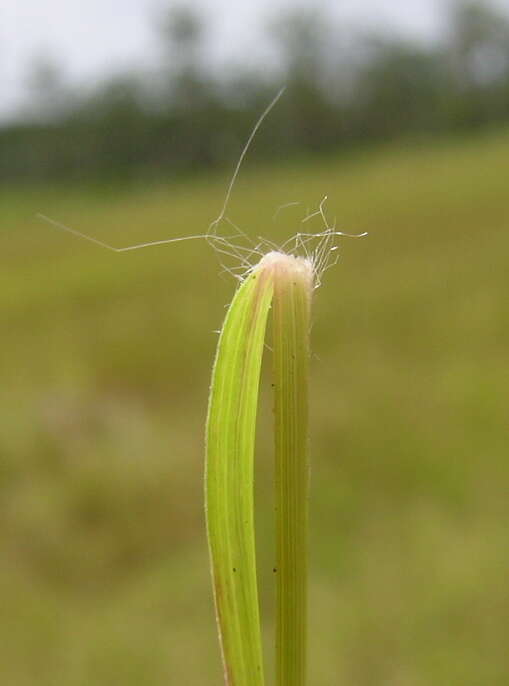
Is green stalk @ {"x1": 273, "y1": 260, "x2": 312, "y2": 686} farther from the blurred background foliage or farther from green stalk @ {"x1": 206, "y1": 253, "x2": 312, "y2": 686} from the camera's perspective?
the blurred background foliage

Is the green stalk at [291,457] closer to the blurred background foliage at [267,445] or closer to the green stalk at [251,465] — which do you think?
the green stalk at [251,465]

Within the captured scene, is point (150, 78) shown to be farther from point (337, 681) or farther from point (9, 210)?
point (337, 681)

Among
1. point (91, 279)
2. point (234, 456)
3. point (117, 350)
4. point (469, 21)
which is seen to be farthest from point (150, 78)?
point (234, 456)

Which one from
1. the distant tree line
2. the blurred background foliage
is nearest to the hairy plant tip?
the blurred background foliage

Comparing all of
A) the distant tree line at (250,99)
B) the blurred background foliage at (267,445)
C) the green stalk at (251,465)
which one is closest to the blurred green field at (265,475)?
the blurred background foliage at (267,445)

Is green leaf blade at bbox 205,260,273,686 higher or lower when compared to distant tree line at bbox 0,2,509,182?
lower
